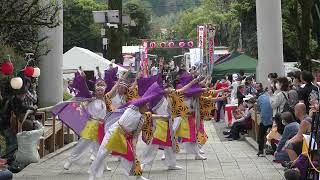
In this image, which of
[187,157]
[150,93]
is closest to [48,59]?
[187,157]

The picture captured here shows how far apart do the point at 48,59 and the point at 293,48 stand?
19.6 m

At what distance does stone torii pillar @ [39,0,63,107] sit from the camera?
22562 mm

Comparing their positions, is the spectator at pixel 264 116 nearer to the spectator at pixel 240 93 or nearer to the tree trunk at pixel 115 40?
the spectator at pixel 240 93

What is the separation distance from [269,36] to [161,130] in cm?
1008

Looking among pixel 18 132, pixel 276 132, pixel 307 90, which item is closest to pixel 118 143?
Result: pixel 18 132

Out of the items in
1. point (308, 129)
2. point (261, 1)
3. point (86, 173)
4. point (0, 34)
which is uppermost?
point (261, 1)

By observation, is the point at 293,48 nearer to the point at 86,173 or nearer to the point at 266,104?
the point at 266,104

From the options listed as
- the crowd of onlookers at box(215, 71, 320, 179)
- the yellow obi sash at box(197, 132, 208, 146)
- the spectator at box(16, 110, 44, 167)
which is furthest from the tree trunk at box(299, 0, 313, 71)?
the spectator at box(16, 110, 44, 167)

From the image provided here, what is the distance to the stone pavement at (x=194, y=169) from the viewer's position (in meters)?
12.7

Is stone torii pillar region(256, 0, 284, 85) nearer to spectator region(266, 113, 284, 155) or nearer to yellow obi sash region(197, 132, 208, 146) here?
yellow obi sash region(197, 132, 208, 146)

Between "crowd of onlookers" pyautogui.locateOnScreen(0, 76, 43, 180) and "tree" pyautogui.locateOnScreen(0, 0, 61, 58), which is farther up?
"tree" pyautogui.locateOnScreen(0, 0, 61, 58)

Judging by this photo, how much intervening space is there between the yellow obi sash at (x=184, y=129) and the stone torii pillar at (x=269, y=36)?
8447mm

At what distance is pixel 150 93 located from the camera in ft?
36.9

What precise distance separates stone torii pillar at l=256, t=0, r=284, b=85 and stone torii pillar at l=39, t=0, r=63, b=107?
6.77 meters
